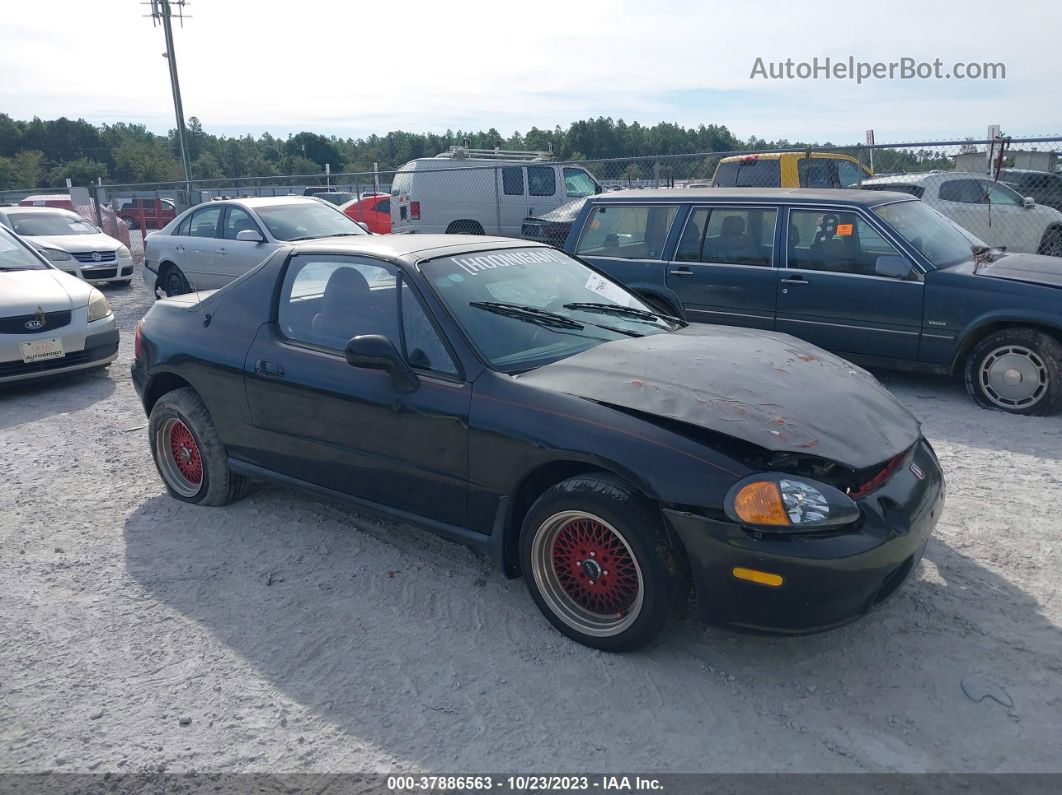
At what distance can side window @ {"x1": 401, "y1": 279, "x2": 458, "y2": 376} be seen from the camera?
3574 mm

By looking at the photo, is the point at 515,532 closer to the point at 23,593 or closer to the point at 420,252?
the point at 420,252

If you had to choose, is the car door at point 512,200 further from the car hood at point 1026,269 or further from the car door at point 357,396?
the car door at point 357,396

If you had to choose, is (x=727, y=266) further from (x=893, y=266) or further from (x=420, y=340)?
(x=420, y=340)

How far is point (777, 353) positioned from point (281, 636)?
256 centimetres

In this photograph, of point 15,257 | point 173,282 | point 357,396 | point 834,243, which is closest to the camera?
point 357,396

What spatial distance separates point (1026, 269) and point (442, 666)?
5.71 metres

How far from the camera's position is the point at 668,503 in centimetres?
288

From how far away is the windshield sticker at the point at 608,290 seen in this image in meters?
4.40

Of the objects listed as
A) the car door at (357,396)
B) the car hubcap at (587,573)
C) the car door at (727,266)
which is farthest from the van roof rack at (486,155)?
the car hubcap at (587,573)

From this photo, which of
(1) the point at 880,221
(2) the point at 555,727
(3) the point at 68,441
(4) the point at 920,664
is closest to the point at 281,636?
(2) the point at 555,727

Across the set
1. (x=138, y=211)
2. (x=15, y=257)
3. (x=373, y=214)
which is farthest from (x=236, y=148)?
(x=15, y=257)

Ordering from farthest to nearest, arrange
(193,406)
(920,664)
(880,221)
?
(880,221) < (193,406) < (920,664)

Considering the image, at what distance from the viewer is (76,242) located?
47.9 ft

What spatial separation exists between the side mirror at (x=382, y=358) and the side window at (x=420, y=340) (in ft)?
0.29
